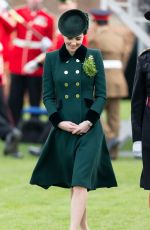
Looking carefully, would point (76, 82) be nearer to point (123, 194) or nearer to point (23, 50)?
point (123, 194)

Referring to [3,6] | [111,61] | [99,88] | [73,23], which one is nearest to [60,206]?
[99,88]

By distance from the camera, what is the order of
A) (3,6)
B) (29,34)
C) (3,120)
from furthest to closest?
(29,34) < (3,6) < (3,120)

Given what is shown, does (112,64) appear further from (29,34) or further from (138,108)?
(138,108)

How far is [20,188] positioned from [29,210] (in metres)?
1.47

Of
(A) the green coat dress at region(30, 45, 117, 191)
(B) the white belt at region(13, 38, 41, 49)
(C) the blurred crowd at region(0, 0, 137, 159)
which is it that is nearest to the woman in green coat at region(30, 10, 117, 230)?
(A) the green coat dress at region(30, 45, 117, 191)

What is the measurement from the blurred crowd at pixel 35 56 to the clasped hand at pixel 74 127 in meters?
5.23

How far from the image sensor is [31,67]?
15.3 m

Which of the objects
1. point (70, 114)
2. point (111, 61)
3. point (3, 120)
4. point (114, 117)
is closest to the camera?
point (70, 114)

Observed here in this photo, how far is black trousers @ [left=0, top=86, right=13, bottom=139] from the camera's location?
47.4 feet

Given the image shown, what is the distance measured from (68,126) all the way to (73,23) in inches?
31.3

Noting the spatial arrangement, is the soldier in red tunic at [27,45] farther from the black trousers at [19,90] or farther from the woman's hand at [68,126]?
the woman's hand at [68,126]

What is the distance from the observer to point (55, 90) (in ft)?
28.0

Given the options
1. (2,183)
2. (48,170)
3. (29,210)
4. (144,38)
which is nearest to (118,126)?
(144,38)

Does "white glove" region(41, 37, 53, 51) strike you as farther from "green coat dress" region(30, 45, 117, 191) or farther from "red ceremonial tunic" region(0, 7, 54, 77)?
"green coat dress" region(30, 45, 117, 191)
